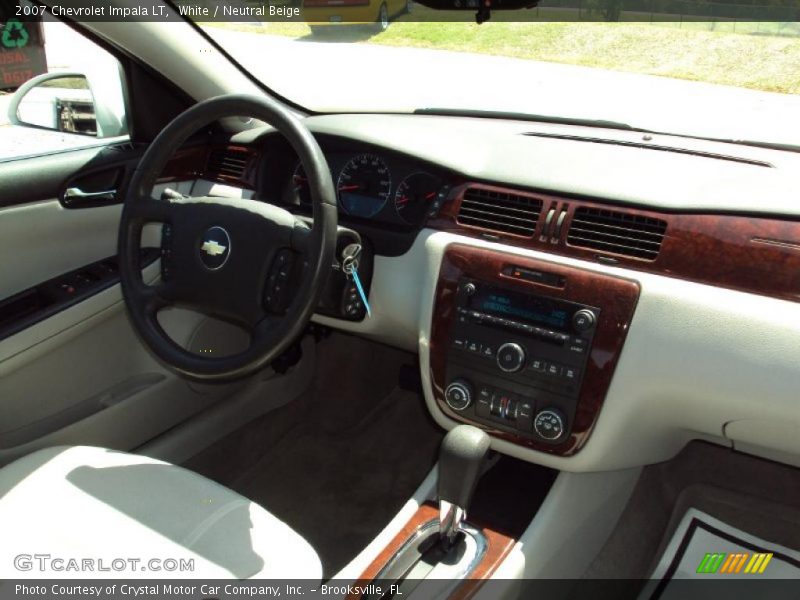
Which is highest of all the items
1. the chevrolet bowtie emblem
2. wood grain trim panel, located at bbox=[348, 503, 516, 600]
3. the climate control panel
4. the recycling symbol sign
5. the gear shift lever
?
the recycling symbol sign

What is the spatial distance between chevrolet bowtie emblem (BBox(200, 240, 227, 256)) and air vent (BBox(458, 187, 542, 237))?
0.62 metres

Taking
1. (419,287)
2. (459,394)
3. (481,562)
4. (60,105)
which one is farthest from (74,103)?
(481,562)

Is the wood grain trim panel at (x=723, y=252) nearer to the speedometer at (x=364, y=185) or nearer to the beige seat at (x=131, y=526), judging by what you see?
the speedometer at (x=364, y=185)

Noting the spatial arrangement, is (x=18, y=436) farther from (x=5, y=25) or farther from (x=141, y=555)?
(x=5, y=25)

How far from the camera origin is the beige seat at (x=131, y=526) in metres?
1.56

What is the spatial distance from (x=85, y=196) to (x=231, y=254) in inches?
33.2

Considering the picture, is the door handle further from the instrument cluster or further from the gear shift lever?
the gear shift lever

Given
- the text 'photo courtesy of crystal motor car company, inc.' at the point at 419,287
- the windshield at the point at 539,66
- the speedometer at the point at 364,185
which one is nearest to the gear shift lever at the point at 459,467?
the text 'photo courtesy of crystal motor car company, inc.' at the point at 419,287

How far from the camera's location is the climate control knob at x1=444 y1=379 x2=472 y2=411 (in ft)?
6.32

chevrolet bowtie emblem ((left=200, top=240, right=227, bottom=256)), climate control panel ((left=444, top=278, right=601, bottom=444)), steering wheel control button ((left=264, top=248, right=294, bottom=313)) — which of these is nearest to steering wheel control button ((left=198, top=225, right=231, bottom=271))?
chevrolet bowtie emblem ((left=200, top=240, right=227, bottom=256))

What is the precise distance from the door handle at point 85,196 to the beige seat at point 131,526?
86 centimetres

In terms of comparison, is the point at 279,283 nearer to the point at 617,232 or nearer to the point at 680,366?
the point at 617,232

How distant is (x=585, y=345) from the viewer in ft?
5.80

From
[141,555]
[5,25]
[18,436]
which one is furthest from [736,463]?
[5,25]
